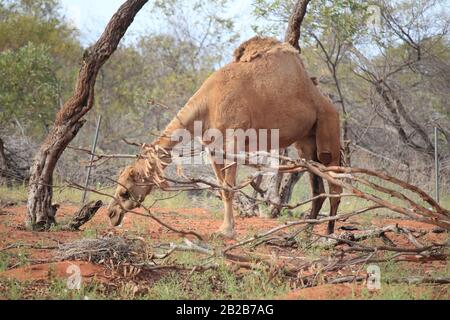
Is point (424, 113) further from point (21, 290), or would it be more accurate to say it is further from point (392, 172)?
point (21, 290)

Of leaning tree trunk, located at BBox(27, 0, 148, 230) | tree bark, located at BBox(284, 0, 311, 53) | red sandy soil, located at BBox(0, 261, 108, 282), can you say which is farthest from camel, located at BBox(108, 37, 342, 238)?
red sandy soil, located at BBox(0, 261, 108, 282)

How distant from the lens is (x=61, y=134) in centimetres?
830

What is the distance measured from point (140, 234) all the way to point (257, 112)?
2.00 meters

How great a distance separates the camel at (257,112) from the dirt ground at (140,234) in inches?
22.3

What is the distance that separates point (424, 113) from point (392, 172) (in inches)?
113

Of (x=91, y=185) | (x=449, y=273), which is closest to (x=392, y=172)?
(x=91, y=185)

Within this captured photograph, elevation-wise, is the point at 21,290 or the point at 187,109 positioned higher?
the point at 187,109

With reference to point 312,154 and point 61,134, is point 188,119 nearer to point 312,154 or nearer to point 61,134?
point 61,134

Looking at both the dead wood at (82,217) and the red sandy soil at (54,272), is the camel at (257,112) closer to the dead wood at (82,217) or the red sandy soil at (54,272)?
the dead wood at (82,217)

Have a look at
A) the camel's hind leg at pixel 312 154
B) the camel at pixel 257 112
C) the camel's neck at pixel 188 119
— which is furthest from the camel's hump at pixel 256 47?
the camel's hind leg at pixel 312 154

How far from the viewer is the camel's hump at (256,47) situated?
28.6 ft

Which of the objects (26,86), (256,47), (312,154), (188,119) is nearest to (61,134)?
(188,119)

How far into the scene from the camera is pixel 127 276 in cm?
542

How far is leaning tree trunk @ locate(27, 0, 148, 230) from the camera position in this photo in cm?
827
